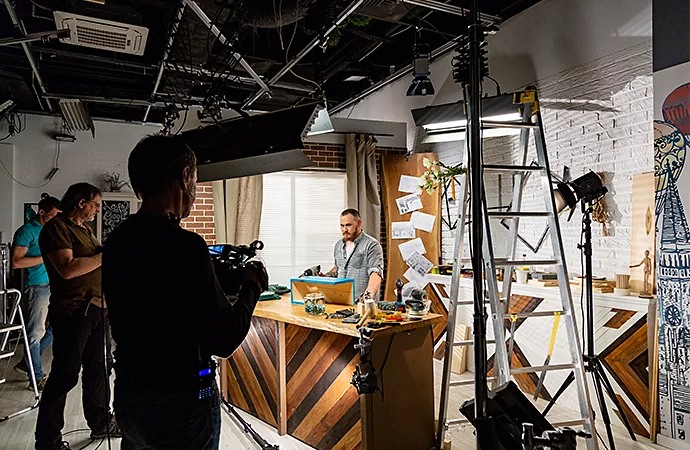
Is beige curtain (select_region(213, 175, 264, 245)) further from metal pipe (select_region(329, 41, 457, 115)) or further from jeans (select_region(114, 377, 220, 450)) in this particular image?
jeans (select_region(114, 377, 220, 450))

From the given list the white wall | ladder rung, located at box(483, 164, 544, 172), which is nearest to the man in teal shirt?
the white wall

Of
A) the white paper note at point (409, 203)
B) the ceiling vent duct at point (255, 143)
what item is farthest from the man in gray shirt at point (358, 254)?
the white paper note at point (409, 203)

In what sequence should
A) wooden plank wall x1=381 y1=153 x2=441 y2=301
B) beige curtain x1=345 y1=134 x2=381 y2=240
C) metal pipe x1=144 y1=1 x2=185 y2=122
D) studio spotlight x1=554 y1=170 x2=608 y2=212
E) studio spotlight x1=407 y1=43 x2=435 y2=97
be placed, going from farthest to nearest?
1. beige curtain x1=345 y1=134 x2=381 y2=240
2. wooden plank wall x1=381 y1=153 x2=441 y2=301
3. studio spotlight x1=407 y1=43 x2=435 y2=97
4. metal pipe x1=144 y1=1 x2=185 y2=122
5. studio spotlight x1=554 y1=170 x2=608 y2=212

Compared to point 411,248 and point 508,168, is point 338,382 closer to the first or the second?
point 508,168

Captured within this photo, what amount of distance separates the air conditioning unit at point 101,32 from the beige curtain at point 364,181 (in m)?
3.22

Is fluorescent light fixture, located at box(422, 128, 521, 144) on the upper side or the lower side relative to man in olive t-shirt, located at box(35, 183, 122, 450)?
upper

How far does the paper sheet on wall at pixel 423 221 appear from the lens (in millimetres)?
5949

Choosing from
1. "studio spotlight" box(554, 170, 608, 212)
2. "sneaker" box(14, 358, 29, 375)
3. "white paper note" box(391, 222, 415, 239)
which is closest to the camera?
"studio spotlight" box(554, 170, 608, 212)

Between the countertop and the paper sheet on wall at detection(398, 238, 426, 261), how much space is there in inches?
102

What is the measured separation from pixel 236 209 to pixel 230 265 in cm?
422

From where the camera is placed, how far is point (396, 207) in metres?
6.31

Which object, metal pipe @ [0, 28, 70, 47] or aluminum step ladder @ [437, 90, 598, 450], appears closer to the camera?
aluminum step ladder @ [437, 90, 598, 450]

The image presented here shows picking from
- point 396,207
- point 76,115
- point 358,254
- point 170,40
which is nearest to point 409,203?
point 396,207

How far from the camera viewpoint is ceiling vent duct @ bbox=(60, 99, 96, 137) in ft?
16.1
